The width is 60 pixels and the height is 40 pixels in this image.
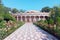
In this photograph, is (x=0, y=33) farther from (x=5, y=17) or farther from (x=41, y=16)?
(x=41, y=16)

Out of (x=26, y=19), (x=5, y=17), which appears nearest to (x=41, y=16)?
(x=26, y=19)

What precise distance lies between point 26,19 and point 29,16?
1.71 metres

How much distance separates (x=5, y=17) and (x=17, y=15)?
115 ft

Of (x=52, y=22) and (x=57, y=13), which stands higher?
(x=57, y=13)

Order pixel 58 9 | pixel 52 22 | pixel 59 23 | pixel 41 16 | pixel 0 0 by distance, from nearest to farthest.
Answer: pixel 59 23 < pixel 58 9 < pixel 52 22 < pixel 0 0 < pixel 41 16

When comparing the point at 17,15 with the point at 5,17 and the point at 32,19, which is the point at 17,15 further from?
the point at 5,17

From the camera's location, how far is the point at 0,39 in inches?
359

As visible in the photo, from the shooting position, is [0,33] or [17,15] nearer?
[0,33]

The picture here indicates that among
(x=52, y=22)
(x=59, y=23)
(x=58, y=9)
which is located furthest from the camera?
(x=52, y=22)

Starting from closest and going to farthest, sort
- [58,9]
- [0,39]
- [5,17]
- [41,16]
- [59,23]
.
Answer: [0,39] < [59,23] < [58,9] < [5,17] < [41,16]

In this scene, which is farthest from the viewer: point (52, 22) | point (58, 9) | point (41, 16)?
point (41, 16)

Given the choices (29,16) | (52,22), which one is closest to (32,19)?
(29,16)

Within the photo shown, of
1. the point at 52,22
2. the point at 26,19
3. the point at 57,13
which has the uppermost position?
the point at 57,13

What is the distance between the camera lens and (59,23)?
13.3 metres
